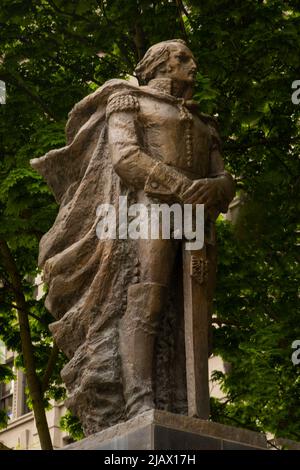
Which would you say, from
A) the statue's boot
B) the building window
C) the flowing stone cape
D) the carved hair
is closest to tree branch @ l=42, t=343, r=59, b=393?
the flowing stone cape

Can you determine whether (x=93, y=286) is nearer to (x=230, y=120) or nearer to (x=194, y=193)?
(x=194, y=193)

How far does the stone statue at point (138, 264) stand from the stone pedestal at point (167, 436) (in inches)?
10.0

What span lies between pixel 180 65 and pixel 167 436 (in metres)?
3.18

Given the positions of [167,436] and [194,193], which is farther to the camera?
[194,193]

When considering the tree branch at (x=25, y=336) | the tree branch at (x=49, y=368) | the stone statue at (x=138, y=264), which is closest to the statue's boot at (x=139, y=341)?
the stone statue at (x=138, y=264)

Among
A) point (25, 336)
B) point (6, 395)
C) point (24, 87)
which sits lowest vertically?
point (6, 395)

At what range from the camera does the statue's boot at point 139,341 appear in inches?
342

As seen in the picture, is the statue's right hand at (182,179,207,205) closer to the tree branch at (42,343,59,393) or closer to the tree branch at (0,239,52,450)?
the tree branch at (0,239,52,450)

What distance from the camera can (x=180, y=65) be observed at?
32.0 feet

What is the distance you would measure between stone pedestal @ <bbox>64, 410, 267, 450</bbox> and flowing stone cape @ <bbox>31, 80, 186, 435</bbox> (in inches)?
15.1

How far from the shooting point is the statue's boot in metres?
8.70

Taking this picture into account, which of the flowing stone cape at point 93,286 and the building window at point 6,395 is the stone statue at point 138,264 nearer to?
the flowing stone cape at point 93,286

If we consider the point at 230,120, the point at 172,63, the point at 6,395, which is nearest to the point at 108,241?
the point at 172,63
